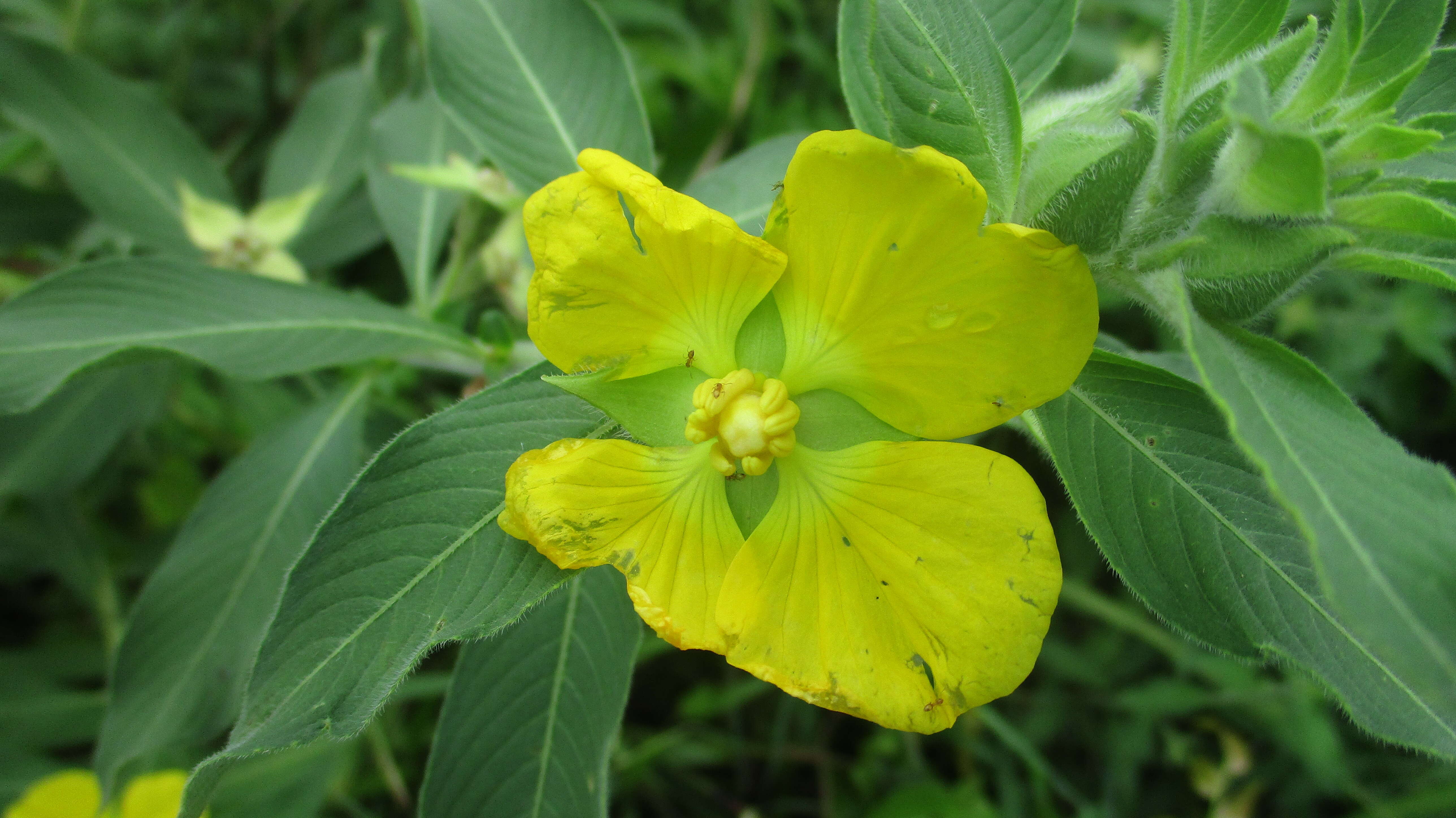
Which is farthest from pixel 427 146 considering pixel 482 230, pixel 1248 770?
pixel 1248 770

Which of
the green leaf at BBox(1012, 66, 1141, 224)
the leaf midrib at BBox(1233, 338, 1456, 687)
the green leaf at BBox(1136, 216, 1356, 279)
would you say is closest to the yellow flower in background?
the green leaf at BBox(1012, 66, 1141, 224)

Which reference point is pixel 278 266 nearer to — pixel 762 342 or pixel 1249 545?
pixel 762 342

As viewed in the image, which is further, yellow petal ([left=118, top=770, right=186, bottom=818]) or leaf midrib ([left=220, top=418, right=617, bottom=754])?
yellow petal ([left=118, top=770, right=186, bottom=818])

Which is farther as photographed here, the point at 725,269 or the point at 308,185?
the point at 308,185

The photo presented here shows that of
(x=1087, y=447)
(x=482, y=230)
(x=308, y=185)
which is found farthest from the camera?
(x=308, y=185)

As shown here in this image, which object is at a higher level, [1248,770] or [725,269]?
[725,269]

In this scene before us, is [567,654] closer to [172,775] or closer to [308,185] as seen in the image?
[172,775]

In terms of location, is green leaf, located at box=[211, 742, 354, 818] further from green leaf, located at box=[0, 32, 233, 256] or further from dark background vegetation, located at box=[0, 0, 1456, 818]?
green leaf, located at box=[0, 32, 233, 256]
